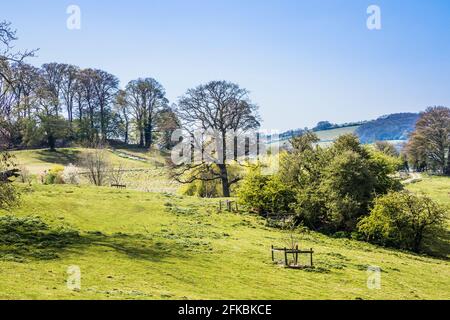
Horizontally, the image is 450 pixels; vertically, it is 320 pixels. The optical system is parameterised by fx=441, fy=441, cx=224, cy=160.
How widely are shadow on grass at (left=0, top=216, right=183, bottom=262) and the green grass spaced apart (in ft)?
0.23

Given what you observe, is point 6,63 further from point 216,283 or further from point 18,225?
point 216,283

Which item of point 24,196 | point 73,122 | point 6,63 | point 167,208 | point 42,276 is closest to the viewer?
point 42,276

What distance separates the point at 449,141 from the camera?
346 feet

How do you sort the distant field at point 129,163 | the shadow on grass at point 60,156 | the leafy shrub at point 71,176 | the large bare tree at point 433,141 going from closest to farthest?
1. the leafy shrub at point 71,176
2. the distant field at point 129,163
3. the shadow on grass at point 60,156
4. the large bare tree at point 433,141

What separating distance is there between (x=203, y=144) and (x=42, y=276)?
4378cm

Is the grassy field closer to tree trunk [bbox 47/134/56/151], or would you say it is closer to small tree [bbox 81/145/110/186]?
small tree [bbox 81/145/110/186]

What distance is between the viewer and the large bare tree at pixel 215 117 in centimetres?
6312

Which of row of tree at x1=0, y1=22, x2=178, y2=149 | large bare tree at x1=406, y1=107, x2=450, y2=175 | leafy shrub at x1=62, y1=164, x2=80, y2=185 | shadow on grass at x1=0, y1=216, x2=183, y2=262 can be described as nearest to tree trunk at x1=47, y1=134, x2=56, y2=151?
row of tree at x1=0, y1=22, x2=178, y2=149

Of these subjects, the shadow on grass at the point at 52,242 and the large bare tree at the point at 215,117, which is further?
the large bare tree at the point at 215,117

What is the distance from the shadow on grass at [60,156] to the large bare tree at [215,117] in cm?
3337

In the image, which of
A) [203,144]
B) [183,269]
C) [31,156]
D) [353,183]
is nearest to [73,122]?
[31,156]

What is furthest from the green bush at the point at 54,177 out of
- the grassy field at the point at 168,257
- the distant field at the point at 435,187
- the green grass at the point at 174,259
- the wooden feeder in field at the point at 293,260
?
the distant field at the point at 435,187

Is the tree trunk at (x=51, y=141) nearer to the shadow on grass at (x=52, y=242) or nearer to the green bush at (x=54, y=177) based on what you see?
the green bush at (x=54, y=177)

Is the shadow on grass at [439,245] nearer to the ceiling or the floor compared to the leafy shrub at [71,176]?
nearer to the floor
